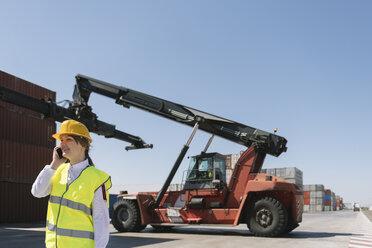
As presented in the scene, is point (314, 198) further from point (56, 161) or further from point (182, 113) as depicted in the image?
point (56, 161)

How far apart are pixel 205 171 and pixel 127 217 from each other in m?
3.55

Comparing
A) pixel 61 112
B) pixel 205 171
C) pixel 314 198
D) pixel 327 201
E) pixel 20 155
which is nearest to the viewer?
pixel 61 112

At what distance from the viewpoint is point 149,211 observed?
1321cm

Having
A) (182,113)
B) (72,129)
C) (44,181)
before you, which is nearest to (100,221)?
(44,181)

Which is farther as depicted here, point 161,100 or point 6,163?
point 6,163

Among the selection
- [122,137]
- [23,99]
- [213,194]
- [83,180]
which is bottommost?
[213,194]

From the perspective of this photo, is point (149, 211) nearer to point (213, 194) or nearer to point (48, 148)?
point (213, 194)

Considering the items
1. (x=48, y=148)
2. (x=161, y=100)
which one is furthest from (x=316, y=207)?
(x=161, y=100)

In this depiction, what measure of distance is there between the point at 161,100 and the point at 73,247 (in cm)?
1148

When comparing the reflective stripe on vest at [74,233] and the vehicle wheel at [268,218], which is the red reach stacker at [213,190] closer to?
the vehicle wheel at [268,218]

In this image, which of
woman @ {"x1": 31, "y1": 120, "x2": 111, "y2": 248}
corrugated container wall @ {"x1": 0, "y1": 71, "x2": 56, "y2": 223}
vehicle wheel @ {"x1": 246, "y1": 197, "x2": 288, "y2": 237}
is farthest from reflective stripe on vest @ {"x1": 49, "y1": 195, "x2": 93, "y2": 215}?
corrugated container wall @ {"x1": 0, "y1": 71, "x2": 56, "y2": 223}

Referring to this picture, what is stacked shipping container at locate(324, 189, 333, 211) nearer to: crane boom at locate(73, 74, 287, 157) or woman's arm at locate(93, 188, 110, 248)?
crane boom at locate(73, 74, 287, 157)

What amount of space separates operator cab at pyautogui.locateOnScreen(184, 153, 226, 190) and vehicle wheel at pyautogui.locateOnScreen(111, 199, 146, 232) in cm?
214

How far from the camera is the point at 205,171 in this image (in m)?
12.8
